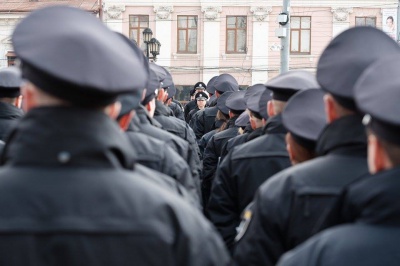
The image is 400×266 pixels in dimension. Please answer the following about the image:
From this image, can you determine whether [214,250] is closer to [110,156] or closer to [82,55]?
[110,156]

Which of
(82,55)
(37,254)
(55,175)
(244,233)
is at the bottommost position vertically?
(244,233)

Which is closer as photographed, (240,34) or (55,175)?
(55,175)

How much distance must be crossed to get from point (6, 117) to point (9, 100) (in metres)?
0.20

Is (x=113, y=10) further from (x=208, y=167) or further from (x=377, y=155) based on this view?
(x=377, y=155)

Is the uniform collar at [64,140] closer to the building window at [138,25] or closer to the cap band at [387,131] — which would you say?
the cap band at [387,131]

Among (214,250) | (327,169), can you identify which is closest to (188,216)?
(214,250)

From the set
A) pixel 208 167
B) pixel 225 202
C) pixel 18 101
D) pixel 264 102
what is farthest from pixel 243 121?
pixel 225 202

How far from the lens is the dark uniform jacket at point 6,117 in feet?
19.2

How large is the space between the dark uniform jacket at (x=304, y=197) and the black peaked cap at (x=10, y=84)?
3189 mm

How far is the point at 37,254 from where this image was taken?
221 cm

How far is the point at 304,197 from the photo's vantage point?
3160mm

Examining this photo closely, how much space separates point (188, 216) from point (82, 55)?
0.54 metres

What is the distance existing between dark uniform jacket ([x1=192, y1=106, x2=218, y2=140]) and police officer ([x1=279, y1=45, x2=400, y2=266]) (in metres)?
9.55

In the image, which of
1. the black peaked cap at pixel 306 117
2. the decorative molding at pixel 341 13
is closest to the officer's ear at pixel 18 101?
the black peaked cap at pixel 306 117
